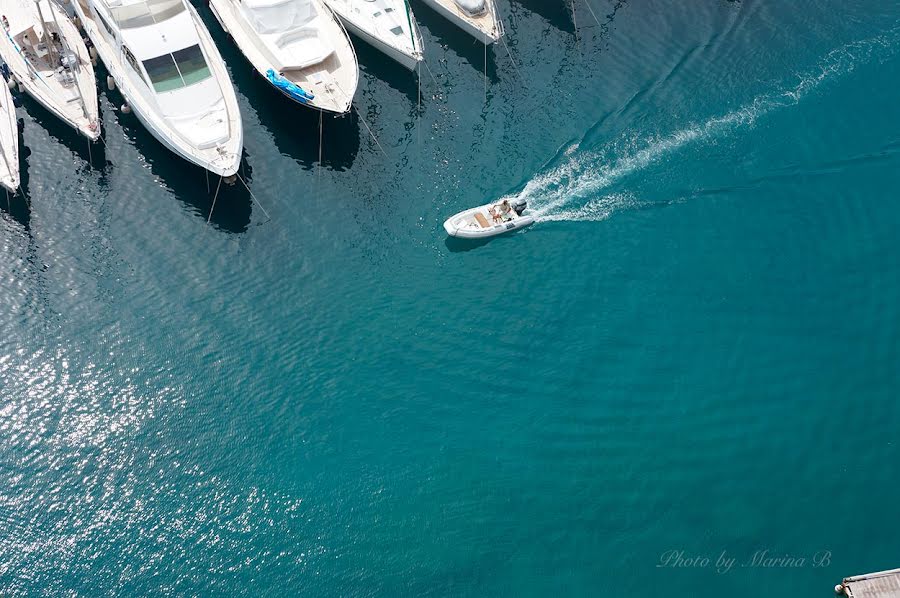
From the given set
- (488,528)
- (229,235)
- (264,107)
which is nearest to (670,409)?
(488,528)

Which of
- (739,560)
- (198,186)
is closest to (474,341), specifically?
(739,560)

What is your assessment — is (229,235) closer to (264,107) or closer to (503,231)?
(264,107)

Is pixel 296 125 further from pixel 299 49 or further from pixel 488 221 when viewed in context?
pixel 488 221

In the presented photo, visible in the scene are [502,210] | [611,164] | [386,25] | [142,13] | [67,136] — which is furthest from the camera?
[386,25]

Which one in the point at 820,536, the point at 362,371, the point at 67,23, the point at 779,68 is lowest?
the point at 820,536

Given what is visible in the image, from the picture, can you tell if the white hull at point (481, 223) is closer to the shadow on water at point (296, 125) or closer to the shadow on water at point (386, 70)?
the shadow on water at point (296, 125)

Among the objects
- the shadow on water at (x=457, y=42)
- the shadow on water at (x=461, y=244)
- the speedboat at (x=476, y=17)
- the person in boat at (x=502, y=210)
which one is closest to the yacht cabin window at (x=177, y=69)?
the shadow on water at (x=457, y=42)

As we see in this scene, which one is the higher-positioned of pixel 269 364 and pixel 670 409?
pixel 269 364

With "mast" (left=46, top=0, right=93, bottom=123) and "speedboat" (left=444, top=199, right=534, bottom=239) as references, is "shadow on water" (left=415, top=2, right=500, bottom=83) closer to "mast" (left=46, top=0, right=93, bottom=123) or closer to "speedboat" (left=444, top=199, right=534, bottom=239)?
"speedboat" (left=444, top=199, right=534, bottom=239)
